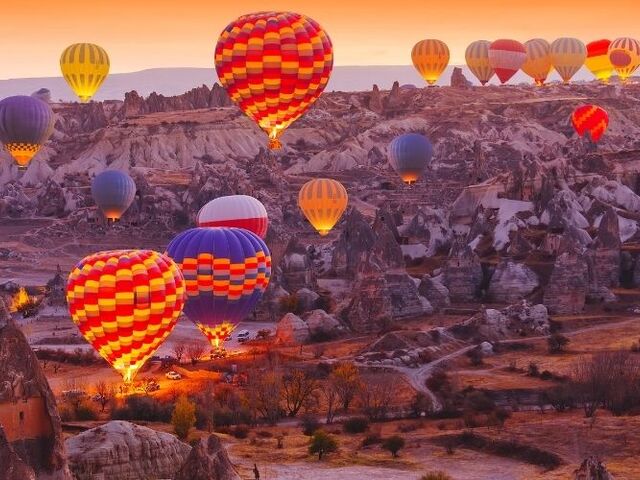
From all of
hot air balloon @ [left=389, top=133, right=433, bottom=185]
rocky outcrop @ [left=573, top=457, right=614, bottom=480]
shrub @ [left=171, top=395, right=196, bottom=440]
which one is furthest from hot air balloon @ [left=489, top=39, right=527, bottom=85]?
rocky outcrop @ [left=573, top=457, right=614, bottom=480]

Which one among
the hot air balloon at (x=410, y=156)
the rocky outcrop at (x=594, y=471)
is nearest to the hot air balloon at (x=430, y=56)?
the hot air balloon at (x=410, y=156)

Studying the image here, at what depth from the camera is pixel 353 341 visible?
1966 inches

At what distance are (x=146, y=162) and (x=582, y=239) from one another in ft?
227

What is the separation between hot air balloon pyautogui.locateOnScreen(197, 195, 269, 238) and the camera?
202 ft

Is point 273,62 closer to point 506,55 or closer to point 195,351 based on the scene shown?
point 195,351

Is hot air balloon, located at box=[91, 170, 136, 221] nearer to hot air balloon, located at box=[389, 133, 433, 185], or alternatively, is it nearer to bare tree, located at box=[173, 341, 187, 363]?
hot air balloon, located at box=[389, 133, 433, 185]

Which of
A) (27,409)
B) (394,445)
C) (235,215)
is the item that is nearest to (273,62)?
(235,215)

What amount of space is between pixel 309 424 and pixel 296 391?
11.3 ft

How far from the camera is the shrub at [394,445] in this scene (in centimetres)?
3134

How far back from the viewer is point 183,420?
3234cm

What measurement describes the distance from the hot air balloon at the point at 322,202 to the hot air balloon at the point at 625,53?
6786cm

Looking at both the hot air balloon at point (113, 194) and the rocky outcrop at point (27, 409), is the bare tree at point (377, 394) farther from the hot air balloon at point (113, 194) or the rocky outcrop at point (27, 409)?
the hot air balloon at point (113, 194)

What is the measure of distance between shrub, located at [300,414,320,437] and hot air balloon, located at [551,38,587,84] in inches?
4303

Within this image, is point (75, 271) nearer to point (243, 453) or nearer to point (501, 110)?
point (243, 453)
